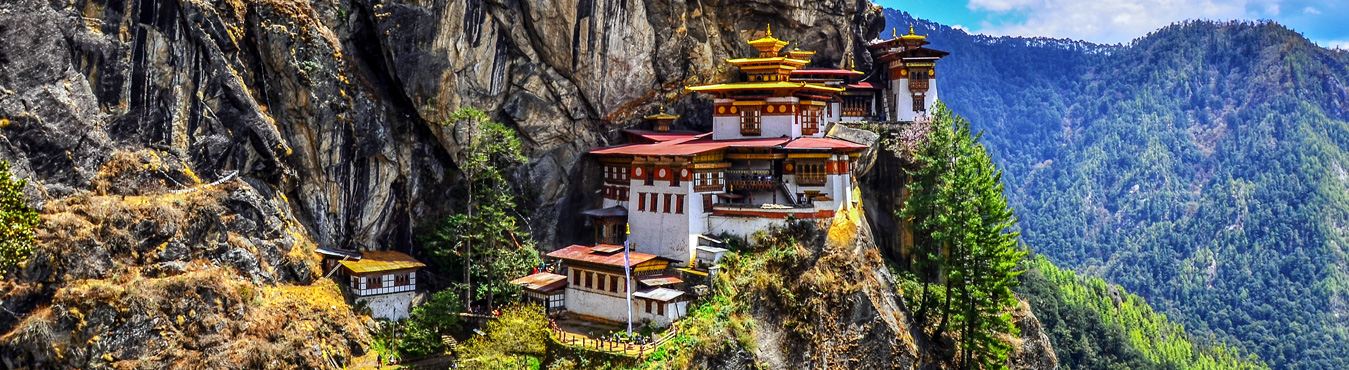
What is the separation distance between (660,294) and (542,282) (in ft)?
20.8

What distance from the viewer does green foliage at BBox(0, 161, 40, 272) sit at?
3956 centimetres

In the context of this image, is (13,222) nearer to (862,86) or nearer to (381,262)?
(381,262)

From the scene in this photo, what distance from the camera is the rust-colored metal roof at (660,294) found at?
47.8 m

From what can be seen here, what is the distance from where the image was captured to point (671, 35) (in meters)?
61.8

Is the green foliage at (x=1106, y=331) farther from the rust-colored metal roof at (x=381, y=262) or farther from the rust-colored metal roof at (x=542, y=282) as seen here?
the rust-colored metal roof at (x=381, y=262)

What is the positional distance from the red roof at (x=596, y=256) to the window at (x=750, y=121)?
1046 cm

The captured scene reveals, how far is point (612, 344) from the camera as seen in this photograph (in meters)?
46.2

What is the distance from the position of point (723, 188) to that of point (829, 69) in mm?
17188

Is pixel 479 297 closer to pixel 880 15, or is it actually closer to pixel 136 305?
pixel 136 305

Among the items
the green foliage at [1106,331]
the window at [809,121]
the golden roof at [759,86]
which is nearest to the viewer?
the golden roof at [759,86]

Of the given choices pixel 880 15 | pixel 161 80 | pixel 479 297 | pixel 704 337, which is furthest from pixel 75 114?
pixel 880 15

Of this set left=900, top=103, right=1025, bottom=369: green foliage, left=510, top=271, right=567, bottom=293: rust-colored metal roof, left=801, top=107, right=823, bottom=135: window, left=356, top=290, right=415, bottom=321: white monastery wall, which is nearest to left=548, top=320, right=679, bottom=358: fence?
left=510, top=271, right=567, bottom=293: rust-colored metal roof

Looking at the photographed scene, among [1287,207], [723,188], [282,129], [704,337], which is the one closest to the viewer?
[704,337]

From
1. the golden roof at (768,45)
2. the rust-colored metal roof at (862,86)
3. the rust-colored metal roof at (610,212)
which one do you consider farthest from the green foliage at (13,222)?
the rust-colored metal roof at (862,86)
